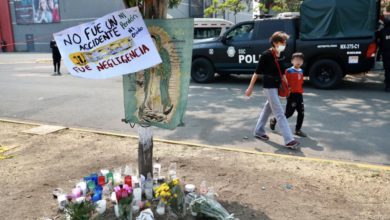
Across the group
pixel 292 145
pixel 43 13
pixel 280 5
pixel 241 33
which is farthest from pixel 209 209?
pixel 43 13

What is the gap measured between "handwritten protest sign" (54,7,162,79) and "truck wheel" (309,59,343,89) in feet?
26.5

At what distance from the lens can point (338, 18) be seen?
1038 centimetres

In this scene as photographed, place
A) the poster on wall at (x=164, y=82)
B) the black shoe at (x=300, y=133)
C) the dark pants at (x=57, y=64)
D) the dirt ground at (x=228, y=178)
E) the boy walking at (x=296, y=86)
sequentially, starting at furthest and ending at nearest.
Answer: the dark pants at (x=57, y=64) < the black shoe at (x=300, y=133) < the boy walking at (x=296, y=86) < the dirt ground at (x=228, y=178) < the poster on wall at (x=164, y=82)

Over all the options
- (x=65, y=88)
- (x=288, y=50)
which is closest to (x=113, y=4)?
(x=65, y=88)

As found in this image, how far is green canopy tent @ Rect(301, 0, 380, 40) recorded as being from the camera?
1003 cm

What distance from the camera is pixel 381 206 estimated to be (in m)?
3.66

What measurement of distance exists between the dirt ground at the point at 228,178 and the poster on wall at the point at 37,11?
110 feet

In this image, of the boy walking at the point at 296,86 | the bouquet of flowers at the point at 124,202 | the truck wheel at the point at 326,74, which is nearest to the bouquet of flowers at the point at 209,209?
the bouquet of flowers at the point at 124,202

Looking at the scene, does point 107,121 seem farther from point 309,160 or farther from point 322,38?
point 322,38

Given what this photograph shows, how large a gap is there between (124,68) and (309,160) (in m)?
2.79

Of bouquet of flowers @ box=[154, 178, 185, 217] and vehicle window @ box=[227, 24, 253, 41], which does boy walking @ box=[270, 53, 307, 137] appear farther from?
vehicle window @ box=[227, 24, 253, 41]

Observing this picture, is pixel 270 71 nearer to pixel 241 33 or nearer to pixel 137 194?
pixel 137 194

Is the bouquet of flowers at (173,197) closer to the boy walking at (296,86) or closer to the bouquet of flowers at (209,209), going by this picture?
the bouquet of flowers at (209,209)

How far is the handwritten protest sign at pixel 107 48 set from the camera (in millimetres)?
3203
